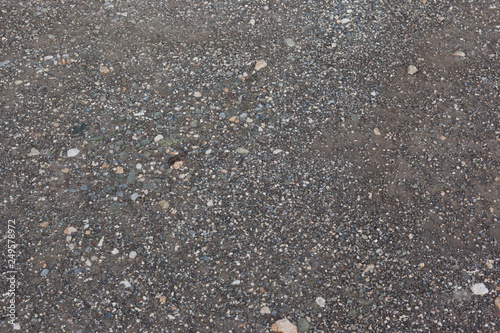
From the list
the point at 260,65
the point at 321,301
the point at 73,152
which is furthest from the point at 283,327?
the point at 260,65

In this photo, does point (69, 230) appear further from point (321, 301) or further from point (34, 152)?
point (321, 301)

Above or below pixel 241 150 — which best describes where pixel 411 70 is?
above

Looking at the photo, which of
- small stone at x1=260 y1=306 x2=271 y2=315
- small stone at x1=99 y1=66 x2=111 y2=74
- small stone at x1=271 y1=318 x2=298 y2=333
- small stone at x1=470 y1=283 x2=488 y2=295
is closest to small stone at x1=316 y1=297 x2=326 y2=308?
small stone at x1=271 y1=318 x2=298 y2=333

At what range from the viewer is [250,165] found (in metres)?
4.31

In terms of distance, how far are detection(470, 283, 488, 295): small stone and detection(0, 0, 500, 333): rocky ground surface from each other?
0.02 meters

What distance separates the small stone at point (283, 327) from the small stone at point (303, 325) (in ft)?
0.14

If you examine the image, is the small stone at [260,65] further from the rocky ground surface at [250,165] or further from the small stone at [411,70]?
the small stone at [411,70]

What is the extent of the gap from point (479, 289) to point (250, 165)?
7.76 feet

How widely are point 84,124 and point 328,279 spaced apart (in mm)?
3027

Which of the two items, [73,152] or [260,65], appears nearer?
[73,152]

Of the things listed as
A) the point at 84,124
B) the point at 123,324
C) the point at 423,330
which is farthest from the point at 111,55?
the point at 423,330

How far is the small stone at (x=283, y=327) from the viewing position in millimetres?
3400

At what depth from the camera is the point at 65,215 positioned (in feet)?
13.0

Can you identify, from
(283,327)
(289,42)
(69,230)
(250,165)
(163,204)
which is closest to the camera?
(283,327)
